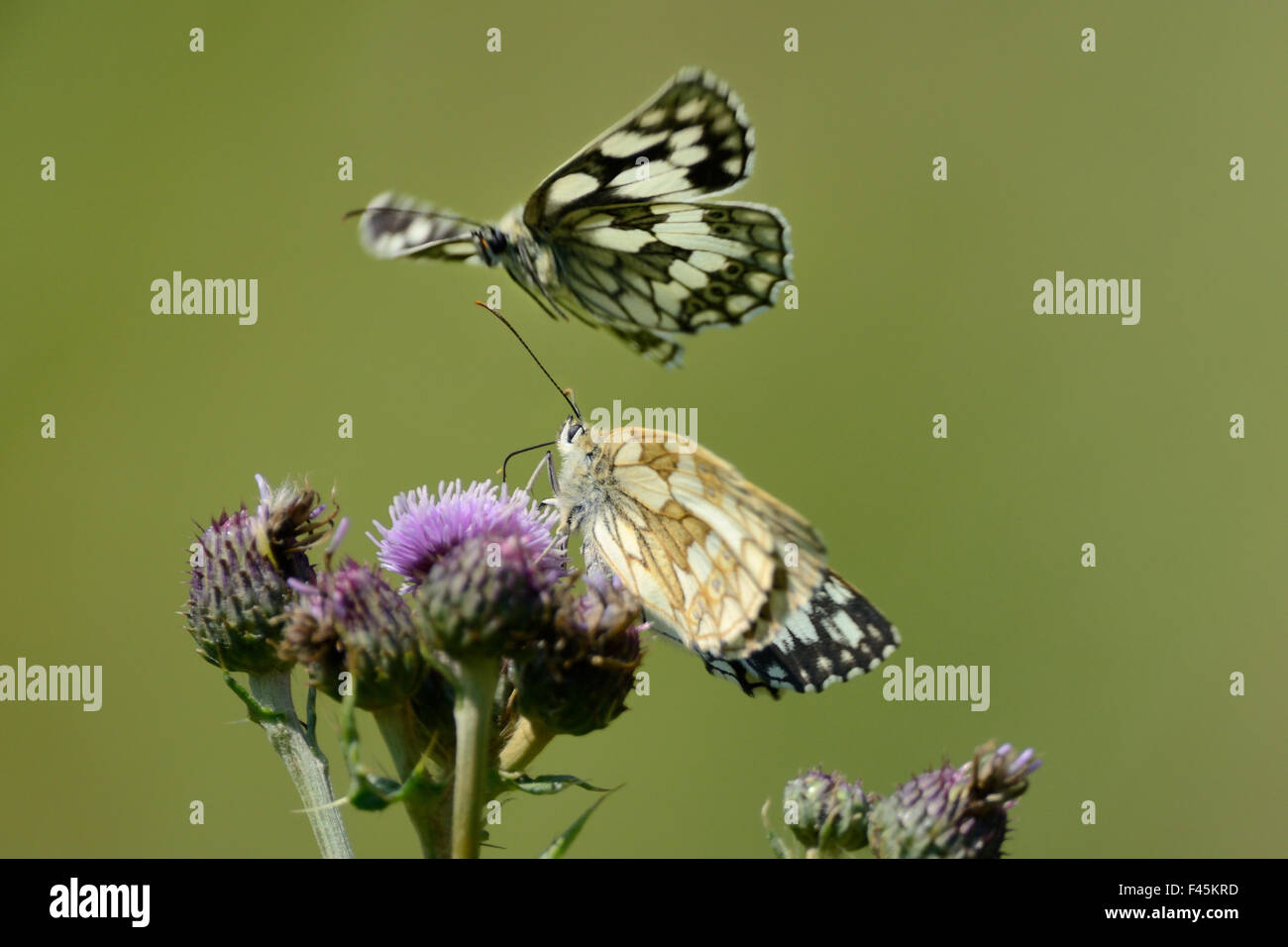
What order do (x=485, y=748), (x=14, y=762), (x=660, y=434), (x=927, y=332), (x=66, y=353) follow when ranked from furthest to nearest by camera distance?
1. (x=927, y=332)
2. (x=66, y=353)
3. (x=14, y=762)
4. (x=660, y=434)
5. (x=485, y=748)

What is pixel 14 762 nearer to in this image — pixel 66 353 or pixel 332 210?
pixel 66 353

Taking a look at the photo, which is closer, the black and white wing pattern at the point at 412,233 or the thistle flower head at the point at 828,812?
the thistle flower head at the point at 828,812

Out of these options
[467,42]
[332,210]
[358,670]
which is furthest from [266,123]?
[358,670]

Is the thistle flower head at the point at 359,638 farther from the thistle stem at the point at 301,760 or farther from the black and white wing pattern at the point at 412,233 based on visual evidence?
the black and white wing pattern at the point at 412,233

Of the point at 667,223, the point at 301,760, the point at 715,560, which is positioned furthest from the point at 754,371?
the point at 301,760

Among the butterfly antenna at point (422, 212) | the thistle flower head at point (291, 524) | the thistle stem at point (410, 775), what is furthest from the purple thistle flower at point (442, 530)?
the butterfly antenna at point (422, 212)

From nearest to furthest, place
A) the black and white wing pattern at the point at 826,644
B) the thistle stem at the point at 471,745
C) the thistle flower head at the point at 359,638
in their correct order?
1. the thistle stem at the point at 471,745
2. the thistle flower head at the point at 359,638
3. the black and white wing pattern at the point at 826,644
